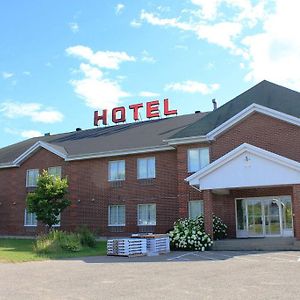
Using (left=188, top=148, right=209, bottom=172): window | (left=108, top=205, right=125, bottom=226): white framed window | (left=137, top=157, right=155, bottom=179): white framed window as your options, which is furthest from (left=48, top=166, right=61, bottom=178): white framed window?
(left=188, top=148, right=209, bottom=172): window

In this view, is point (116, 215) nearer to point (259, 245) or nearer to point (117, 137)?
point (117, 137)

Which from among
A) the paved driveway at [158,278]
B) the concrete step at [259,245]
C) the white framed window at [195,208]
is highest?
the white framed window at [195,208]

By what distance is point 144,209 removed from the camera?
94.2 ft

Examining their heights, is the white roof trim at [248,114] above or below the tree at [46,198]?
above

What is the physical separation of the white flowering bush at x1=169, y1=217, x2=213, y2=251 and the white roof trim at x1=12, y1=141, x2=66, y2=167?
1249cm

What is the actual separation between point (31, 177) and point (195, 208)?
13.8 metres

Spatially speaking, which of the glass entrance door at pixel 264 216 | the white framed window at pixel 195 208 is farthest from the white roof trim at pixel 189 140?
the glass entrance door at pixel 264 216

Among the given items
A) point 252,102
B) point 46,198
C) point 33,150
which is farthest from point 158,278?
point 33,150

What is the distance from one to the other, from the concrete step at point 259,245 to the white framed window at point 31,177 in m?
16.7

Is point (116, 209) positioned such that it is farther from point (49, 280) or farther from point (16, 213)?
point (49, 280)

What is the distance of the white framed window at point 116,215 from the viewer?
29.4 m

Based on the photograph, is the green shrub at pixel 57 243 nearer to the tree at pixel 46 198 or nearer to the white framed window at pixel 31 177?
the tree at pixel 46 198

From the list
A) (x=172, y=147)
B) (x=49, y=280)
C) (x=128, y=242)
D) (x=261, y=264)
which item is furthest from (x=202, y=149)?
(x=49, y=280)

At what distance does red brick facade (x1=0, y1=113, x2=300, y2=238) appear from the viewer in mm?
23891
